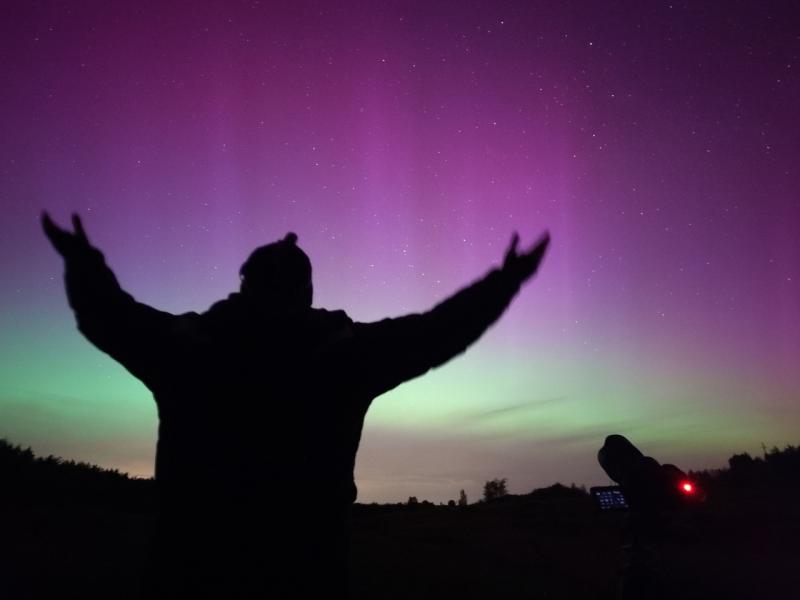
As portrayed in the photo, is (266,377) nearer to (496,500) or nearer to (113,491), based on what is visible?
(113,491)

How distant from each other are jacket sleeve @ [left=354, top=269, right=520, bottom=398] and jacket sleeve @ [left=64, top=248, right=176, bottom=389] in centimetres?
67

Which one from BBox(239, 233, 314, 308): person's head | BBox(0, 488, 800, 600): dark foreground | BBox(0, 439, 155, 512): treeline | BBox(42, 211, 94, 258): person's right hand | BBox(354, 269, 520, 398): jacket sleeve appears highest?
BBox(0, 439, 155, 512): treeline

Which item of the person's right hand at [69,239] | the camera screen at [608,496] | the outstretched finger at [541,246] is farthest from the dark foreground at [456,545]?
the person's right hand at [69,239]

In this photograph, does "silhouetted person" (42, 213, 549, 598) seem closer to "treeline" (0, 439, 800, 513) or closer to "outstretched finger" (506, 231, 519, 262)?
"outstretched finger" (506, 231, 519, 262)

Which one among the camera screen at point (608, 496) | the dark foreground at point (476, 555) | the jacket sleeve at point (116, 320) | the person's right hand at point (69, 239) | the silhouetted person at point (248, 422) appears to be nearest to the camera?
the silhouetted person at point (248, 422)

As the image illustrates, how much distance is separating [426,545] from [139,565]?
4.18 meters

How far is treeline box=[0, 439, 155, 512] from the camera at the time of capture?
10.8 m

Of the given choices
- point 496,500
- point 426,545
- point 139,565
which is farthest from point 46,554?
point 496,500

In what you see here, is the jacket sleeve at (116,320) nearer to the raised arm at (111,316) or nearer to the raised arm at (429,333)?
the raised arm at (111,316)

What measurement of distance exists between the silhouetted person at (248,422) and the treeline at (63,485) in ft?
33.1

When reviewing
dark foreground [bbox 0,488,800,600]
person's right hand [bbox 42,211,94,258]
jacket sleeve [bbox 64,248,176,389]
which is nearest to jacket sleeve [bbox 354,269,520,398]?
jacket sleeve [bbox 64,248,176,389]

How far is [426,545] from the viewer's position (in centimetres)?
899

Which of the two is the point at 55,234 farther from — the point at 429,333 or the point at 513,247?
the point at 513,247

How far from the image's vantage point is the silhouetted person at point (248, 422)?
178 cm
